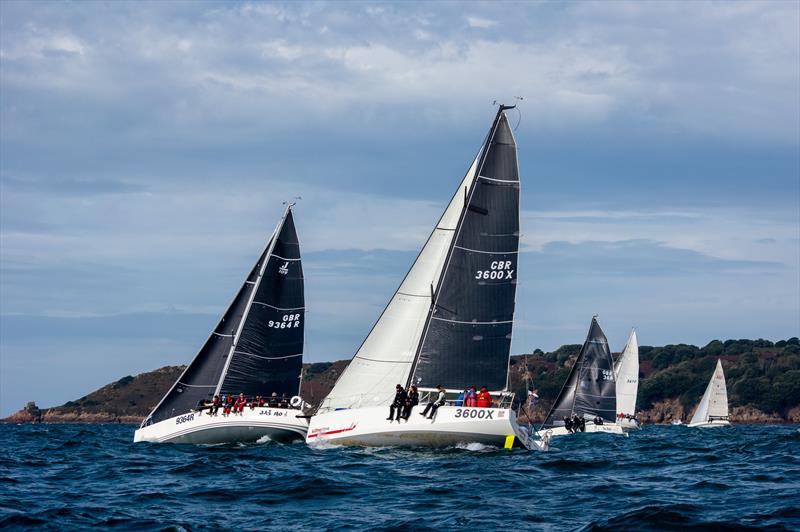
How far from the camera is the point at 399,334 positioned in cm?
3569

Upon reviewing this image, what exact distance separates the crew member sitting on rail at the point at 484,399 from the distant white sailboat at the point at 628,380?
60015 mm

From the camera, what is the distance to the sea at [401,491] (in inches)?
708

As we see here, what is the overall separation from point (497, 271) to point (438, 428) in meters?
5.96

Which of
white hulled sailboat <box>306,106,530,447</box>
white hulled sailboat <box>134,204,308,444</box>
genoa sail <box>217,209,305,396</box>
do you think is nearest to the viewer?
white hulled sailboat <box>306,106,530,447</box>

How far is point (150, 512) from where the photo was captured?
63.4 ft

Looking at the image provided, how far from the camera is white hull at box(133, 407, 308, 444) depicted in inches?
1533

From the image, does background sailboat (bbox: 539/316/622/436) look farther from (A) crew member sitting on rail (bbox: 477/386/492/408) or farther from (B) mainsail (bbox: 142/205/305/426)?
(A) crew member sitting on rail (bbox: 477/386/492/408)

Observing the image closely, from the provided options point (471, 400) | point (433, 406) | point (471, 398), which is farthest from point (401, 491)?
point (471, 398)

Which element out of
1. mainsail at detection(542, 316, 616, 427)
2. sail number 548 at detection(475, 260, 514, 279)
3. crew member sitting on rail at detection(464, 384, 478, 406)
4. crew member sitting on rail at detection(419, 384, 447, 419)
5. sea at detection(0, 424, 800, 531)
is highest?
sail number 548 at detection(475, 260, 514, 279)

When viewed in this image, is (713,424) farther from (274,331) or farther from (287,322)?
(274,331)

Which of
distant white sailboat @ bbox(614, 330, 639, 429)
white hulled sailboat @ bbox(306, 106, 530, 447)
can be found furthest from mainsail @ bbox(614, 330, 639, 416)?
white hulled sailboat @ bbox(306, 106, 530, 447)

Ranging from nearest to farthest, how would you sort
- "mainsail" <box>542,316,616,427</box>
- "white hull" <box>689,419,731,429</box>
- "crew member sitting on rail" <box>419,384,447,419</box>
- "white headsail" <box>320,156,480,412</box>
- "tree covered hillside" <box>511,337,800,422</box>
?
"crew member sitting on rail" <box>419,384,447,419</box> < "white headsail" <box>320,156,480,412</box> < "mainsail" <box>542,316,616,427</box> < "white hull" <box>689,419,731,429</box> < "tree covered hillside" <box>511,337,800,422</box>

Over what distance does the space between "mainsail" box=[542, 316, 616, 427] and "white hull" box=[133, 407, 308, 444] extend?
121 feet

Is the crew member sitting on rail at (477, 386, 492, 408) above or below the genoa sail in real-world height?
below
